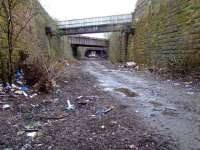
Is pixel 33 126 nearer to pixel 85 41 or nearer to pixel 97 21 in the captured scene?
pixel 97 21

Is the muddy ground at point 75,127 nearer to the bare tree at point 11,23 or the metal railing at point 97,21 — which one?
the bare tree at point 11,23

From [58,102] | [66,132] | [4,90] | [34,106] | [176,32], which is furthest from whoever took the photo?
[176,32]

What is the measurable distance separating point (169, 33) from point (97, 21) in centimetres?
1567

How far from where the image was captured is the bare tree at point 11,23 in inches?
232

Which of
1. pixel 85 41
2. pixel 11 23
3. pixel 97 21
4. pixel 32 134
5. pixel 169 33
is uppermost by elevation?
pixel 97 21

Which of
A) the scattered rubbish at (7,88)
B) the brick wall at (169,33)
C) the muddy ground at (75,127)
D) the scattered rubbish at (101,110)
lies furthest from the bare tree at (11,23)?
the brick wall at (169,33)

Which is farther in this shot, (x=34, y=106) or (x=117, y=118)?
(x=34, y=106)

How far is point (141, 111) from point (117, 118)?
58 centimetres

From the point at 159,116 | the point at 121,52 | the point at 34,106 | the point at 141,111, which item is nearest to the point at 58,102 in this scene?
the point at 34,106

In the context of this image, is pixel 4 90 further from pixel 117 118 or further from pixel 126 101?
pixel 117 118

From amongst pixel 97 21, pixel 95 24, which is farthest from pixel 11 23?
pixel 97 21

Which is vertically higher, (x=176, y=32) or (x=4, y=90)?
(x=176, y=32)

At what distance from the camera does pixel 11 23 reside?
596 centimetres

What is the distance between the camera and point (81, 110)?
4.03m
